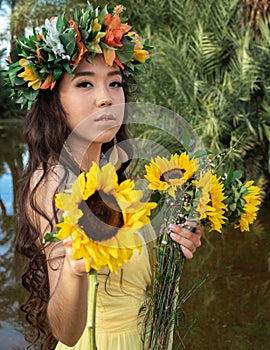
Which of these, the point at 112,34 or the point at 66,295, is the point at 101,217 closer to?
the point at 66,295

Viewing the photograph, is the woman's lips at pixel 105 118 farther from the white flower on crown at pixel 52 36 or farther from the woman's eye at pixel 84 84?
the white flower on crown at pixel 52 36

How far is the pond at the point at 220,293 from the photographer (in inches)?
139

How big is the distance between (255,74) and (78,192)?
260 inches

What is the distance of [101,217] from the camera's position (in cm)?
76

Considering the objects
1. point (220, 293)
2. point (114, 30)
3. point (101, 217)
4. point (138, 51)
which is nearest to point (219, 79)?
point (220, 293)

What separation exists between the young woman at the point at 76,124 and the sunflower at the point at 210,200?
0.30 ft

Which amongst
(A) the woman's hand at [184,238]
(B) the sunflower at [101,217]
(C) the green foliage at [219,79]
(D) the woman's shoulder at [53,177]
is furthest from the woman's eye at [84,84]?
(C) the green foliage at [219,79]

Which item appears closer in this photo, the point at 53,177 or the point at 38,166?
the point at 53,177

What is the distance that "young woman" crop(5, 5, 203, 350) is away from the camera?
1.33 meters

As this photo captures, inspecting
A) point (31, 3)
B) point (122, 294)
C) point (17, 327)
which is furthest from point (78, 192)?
point (31, 3)

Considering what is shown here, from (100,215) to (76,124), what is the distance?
2.41 feet

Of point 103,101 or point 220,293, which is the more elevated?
point 103,101

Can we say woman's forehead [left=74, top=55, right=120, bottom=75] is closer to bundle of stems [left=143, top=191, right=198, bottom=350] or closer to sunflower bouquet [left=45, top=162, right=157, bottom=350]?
bundle of stems [left=143, top=191, right=198, bottom=350]

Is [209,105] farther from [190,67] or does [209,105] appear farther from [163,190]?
[163,190]
